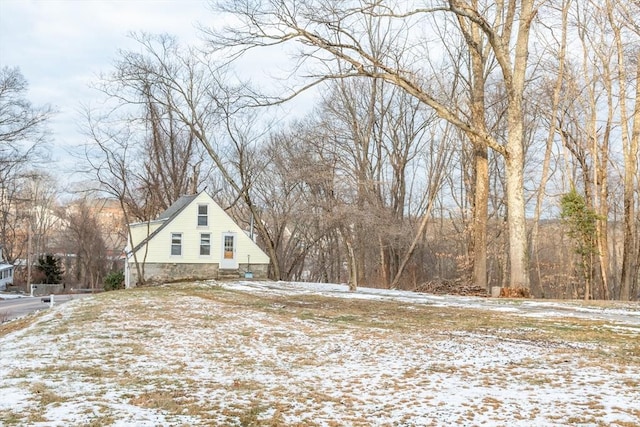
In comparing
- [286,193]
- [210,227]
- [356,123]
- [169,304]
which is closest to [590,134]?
[356,123]

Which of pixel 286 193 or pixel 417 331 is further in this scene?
pixel 286 193

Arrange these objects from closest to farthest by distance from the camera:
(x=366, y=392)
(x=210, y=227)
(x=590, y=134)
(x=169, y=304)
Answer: (x=366, y=392), (x=169, y=304), (x=590, y=134), (x=210, y=227)

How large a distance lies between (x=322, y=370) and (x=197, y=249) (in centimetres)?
2220

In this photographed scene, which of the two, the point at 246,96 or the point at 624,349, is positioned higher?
the point at 246,96

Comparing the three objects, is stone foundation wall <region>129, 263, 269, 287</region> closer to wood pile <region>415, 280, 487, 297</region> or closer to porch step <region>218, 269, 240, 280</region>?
porch step <region>218, 269, 240, 280</region>

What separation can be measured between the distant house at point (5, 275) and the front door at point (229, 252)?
32237mm

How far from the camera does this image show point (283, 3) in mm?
13148

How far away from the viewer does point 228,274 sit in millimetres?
26906

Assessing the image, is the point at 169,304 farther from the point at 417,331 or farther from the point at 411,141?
the point at 411,141

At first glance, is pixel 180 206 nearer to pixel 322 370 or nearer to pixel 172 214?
pixel 172 214

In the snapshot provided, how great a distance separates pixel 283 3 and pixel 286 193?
18.6m

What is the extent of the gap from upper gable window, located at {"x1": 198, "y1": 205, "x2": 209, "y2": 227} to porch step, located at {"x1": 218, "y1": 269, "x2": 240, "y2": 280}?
8.07 feet

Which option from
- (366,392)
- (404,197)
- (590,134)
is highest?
(590,134)

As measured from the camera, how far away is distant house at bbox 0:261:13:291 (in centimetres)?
4977
